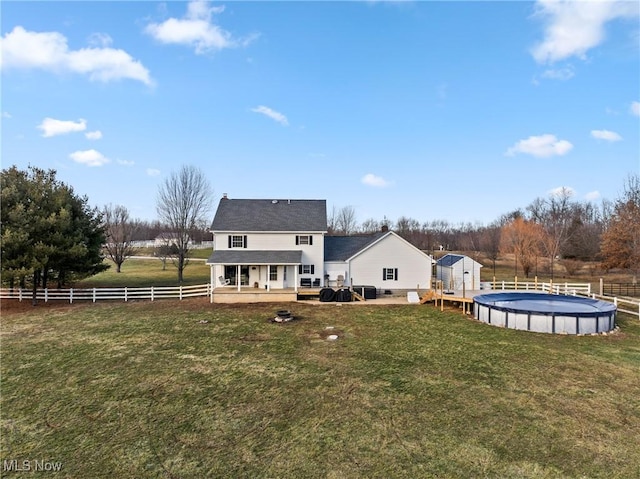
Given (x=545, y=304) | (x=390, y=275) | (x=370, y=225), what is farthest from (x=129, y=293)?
(x=370, y=225)

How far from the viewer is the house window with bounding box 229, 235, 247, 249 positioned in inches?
982

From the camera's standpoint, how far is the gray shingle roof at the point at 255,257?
2283 cm

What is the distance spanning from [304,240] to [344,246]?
3865 millimetres

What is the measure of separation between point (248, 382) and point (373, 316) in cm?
963

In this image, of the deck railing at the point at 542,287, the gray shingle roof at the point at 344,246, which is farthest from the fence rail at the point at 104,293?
the deck railing at the point at 542,287

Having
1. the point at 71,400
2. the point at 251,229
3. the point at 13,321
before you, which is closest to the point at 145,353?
the point at 71,400

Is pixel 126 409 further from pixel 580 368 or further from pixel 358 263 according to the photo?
pixel 358 263

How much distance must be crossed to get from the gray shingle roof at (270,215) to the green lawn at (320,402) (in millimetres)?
10667

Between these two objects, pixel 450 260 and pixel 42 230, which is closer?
pixel 42 230

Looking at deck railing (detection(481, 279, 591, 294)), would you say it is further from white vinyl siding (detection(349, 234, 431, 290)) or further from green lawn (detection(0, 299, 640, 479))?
green lawn (detection(0, 299, 640, 479))

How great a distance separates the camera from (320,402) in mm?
8789

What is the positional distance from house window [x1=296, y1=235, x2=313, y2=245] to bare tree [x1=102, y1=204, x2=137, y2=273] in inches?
681

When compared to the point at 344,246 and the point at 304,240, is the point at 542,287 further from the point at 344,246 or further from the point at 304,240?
the point at 304,240

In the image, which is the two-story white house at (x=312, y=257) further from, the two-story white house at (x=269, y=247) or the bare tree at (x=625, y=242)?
the bare tree at (x=625, y=242)
